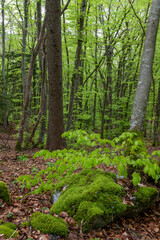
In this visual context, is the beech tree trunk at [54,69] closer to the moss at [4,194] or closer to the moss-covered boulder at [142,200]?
the moss at [4,194]

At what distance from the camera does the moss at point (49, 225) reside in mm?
2348

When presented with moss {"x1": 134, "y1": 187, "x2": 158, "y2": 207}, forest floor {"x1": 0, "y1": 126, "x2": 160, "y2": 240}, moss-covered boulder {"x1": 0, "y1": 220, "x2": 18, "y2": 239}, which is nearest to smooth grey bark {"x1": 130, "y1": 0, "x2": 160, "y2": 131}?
moss {"x1": 134, "y1": 187, "x2": 158, "y2": 207}

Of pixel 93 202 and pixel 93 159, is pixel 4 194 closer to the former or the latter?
pixel 93 202

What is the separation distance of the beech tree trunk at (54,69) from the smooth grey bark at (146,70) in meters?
2.87

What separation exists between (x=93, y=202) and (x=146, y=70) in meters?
3.42

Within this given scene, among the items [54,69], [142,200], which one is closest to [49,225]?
[142,200]

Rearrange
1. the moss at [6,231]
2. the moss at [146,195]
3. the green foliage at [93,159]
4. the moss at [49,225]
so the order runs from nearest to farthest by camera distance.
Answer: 1. the moss at [6,231]
2. the moss at [49,225]
3. the green foliage at [93,159]
4. the moss at [146,195]

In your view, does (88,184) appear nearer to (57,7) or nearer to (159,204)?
(159,204)

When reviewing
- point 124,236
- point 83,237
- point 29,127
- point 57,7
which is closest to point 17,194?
point 83,237

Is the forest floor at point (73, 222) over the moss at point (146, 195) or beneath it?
beneath

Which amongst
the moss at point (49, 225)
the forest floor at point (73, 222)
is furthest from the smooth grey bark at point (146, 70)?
the moss at point (49, 225)

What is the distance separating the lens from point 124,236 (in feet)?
8.58

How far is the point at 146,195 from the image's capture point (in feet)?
11.0

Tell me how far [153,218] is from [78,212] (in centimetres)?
168
